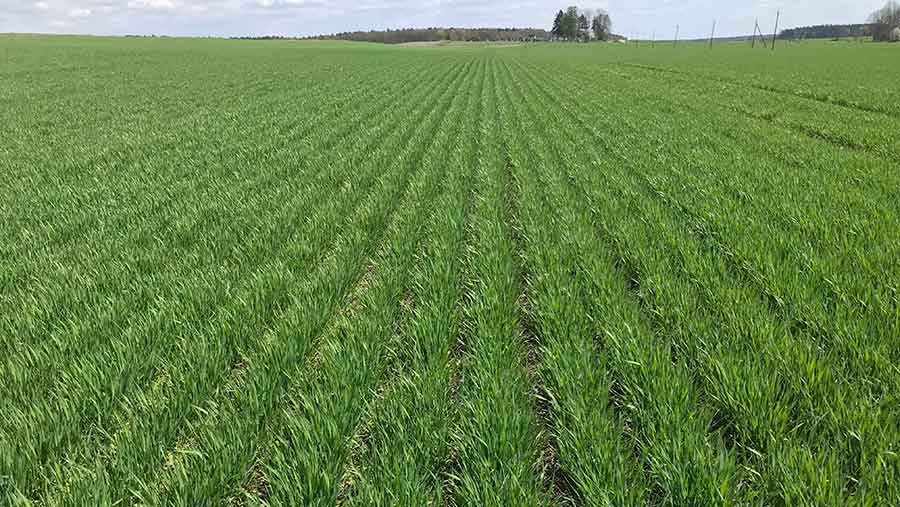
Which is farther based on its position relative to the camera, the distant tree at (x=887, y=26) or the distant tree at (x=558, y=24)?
the distant tree at (x=558, y=24)

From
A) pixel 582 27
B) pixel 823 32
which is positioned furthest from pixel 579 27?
pixel 823 32

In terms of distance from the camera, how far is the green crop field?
2.16m

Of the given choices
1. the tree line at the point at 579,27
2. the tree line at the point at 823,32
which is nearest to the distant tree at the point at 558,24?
the tree line at the point at 579,27

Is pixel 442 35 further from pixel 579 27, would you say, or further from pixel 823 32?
pixel 823 32

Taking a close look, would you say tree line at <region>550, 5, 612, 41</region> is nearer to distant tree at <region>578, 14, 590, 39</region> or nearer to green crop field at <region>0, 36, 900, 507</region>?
distant tree at <region>578, 14, 590, 39</region>

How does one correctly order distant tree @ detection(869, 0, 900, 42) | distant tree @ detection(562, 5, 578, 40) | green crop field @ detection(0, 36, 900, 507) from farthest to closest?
1. distant tree @ detection(562, 5, 578, 40)
2. distant tree @ detection(869, 0, 900, 42)
3. green crop field @ detection(0, 36, 900, 507)

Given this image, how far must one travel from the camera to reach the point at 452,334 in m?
3.40

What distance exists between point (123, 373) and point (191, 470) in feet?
3.59

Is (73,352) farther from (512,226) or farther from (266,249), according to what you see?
(512,226)

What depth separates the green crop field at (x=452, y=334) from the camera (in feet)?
7.07

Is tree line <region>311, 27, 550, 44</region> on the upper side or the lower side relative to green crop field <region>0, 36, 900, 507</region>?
upper

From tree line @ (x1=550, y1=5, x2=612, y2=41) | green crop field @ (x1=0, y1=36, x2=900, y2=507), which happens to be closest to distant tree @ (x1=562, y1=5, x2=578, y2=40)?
tree line @ (x1=550, y1=5, x2=612, y2=41)

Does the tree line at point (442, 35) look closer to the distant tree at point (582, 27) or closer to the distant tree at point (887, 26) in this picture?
the distant tree at point (582, 27)

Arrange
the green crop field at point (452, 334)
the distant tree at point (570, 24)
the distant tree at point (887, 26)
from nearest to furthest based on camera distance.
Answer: the green crop field at point (452, 334) < the distant tree at point (887, 26) < the distant tree at point (570, 24)
